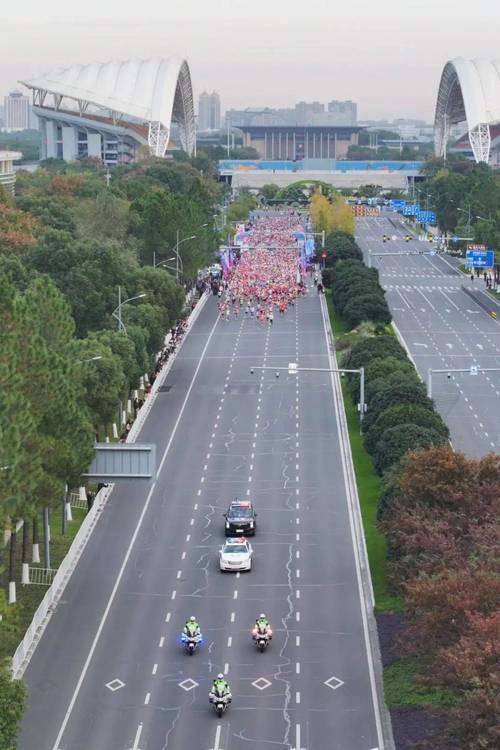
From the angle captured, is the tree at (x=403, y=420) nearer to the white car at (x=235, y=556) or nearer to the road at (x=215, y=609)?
the road at (x=215, y=609)

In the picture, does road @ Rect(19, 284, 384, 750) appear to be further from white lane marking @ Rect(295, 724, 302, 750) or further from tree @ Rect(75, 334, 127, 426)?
Answer: tree @ Rect(75, 334, 127, 426)

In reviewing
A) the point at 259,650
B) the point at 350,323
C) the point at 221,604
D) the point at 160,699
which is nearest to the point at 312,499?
the point at 221,604

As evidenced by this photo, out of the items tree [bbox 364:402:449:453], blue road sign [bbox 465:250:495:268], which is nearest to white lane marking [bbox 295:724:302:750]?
tree [bbox 364:402:449:453]

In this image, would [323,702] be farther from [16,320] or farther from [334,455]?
[334,455]

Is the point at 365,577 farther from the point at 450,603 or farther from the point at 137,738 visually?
the point at 137,738

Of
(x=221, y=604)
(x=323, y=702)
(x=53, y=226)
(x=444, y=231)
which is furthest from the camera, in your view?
(x=444, y=231)
